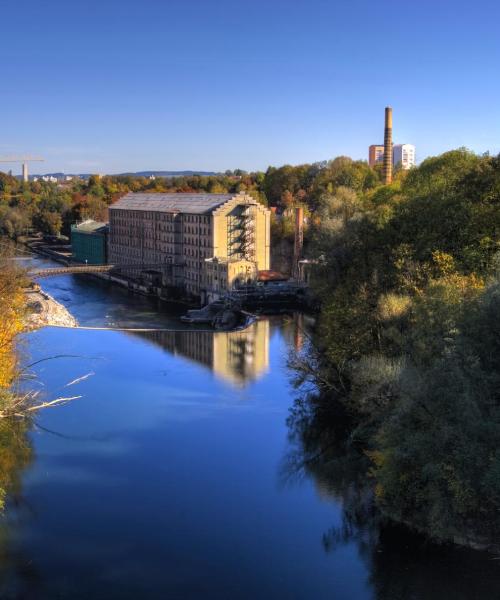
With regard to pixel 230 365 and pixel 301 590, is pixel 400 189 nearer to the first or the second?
pixel 230 365

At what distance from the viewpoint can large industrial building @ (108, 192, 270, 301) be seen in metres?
32.7

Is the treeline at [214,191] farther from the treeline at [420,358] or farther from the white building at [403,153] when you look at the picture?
the white building at [403,153]

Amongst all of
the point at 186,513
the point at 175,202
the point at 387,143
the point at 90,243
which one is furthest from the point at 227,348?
the point at 90,243

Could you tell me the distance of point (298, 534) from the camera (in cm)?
1045

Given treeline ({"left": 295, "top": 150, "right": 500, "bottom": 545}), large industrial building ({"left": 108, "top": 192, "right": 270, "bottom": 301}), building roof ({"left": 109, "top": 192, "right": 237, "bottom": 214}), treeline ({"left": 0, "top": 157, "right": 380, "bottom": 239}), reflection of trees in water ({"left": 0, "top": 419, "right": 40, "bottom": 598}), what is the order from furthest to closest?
treeline ({"left": 0, "top": 157, "right": 380, "bottom": 239}) → building roof ({"left": 109, "top": 192, "right": 237, "bottom": 214}) → large industrial building ({"left": 108, "top": 192, "right": 270, "bottom": 301}) → treeline ({"left": 295, "top": 150, "right": 500, "bottom": 545}) → reflection of trees in water ({"left": 0, "top": 419, "right": 40, "bottom": 598})

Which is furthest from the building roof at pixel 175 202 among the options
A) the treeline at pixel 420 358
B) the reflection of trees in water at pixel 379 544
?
the reflection of trees in water at pixel 379 544

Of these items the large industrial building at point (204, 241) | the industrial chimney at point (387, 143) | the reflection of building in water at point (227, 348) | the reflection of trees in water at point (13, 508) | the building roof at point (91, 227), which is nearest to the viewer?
the reflection of trees in water at point (13, 508)

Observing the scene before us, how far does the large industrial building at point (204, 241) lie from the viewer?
32.7 metres

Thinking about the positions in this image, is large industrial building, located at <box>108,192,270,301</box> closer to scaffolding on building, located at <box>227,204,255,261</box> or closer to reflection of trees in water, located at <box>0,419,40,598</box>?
scaffolding on building, located at <box>227,204,255,261</box>

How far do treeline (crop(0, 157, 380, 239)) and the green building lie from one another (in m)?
8.79

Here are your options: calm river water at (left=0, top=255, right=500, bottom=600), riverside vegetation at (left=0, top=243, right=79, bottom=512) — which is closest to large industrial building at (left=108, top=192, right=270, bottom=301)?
calm river water at (left=0, top=255, right=500, bottom=600)

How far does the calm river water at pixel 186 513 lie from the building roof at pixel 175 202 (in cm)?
1742

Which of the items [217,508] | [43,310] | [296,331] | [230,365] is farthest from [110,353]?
[217,508]

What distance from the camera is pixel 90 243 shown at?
1836 inches
